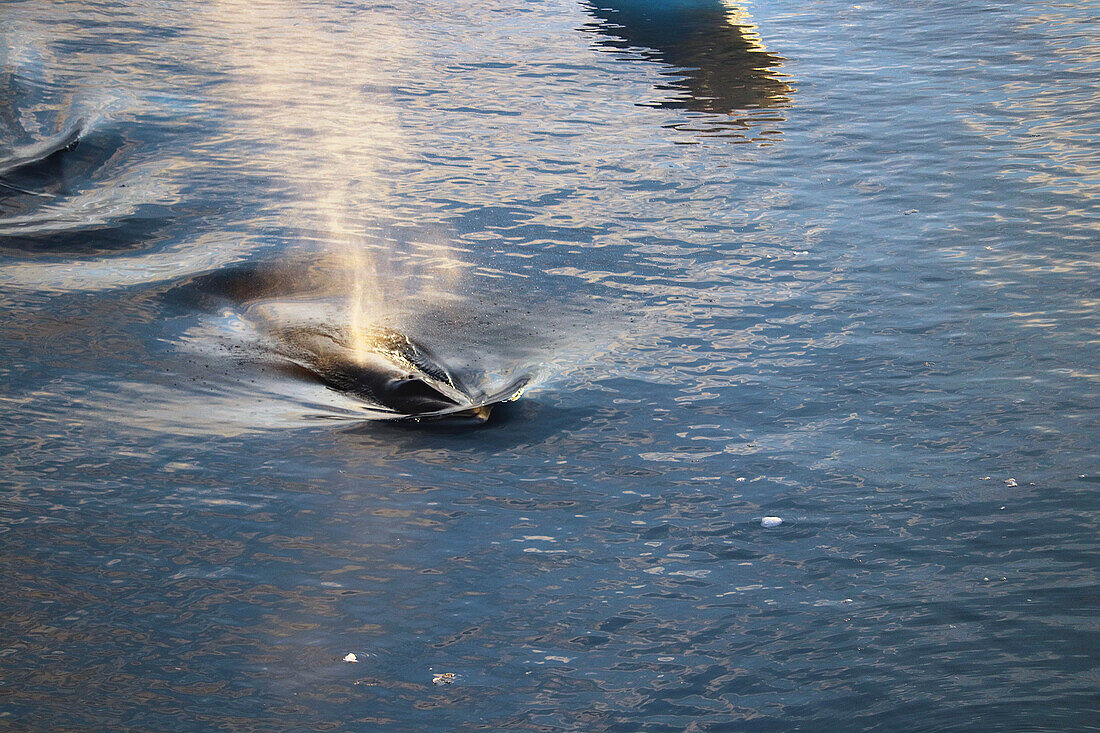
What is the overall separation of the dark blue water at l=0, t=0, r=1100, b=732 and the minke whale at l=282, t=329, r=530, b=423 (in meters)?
0.05

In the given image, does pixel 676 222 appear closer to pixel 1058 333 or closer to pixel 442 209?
pixel 442 209

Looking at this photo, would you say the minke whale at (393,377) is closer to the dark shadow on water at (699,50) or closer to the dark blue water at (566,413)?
the dark blue water at (566,413)

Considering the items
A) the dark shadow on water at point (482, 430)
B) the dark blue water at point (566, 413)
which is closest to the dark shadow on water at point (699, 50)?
the dark blue water at point (566, 413)

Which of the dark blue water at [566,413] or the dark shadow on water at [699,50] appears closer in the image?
the dark blue water at [566,413]

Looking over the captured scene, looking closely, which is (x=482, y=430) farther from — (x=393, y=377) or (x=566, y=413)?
(x=393, y=377)

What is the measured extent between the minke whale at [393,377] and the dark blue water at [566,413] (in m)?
0.05

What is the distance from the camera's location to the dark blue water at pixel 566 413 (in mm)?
3020

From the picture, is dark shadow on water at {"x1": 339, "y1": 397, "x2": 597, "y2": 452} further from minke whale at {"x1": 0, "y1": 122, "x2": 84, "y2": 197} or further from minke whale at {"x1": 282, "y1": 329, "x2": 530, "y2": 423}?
minke whale at {"x1": 0, "y1": 122, "x2": 84, "y2": 197}

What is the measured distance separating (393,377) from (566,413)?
0.80 metres

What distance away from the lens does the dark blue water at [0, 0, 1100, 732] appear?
9.91 feet

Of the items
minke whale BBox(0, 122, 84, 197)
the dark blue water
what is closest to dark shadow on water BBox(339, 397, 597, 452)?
the dark blue water

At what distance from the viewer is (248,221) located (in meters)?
6.11

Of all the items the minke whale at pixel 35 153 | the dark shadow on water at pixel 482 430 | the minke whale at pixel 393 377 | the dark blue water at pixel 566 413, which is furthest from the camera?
the minke whale at pixel 35 153

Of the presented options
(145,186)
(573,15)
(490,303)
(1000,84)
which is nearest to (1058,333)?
(490,303)
